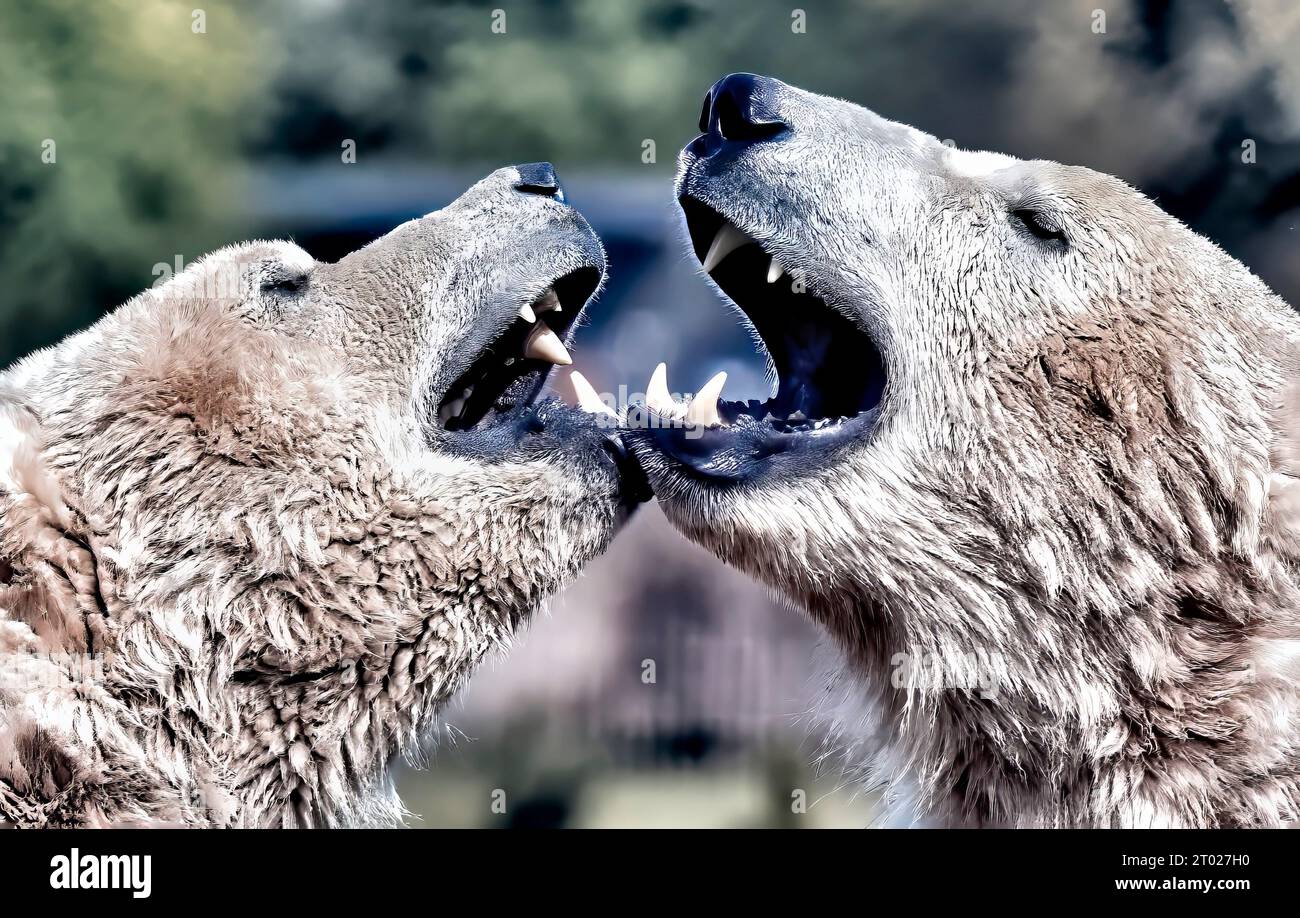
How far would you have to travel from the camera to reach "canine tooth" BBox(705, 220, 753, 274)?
402 cm

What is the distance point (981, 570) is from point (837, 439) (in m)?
0.59

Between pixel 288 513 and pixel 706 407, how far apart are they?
1334mm

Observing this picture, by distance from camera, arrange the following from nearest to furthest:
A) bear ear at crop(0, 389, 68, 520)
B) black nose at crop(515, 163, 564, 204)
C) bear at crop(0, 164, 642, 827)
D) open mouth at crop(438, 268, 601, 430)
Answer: bear at crop(0, 164, 642, 827) < bear ear at crop(0, 389, 68, 520) < open mouth at crop(438, 268, 601, 430) < black nose at crop(515, 163, 564, 204)

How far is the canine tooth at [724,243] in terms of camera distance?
13.2 ft

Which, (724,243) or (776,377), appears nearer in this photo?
(724,243)

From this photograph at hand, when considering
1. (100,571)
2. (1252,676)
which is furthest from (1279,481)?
(100,571)

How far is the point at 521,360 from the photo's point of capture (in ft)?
14.1

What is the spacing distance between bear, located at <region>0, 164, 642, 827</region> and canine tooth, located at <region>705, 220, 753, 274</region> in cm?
42

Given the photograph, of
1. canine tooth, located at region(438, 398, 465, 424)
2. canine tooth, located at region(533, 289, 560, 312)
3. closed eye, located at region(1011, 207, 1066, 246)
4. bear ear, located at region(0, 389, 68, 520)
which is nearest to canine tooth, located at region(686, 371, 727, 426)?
canine tooth, located at region(533, 289, 560, 312)

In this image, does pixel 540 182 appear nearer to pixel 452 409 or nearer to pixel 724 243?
pixel 724 243

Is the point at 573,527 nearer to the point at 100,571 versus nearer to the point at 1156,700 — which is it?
the point at 100,571

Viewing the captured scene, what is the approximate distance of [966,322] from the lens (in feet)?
12.7

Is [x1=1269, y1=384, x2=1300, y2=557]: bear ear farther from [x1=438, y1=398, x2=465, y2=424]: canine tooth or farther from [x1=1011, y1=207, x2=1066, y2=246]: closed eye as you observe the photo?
[x1=438, y1=398, x2=465, y2=424]: canine tooth

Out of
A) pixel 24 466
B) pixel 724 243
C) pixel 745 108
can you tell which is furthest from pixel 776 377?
pixel 24 466
